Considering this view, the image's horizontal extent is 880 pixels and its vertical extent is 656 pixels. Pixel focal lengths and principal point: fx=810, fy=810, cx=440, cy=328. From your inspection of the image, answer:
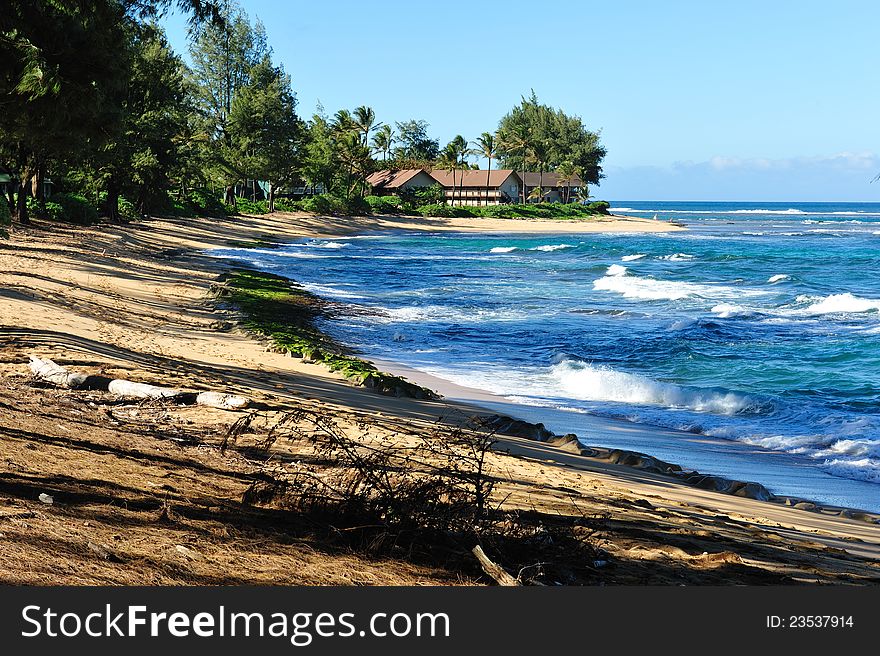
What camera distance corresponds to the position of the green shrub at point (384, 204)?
310 feet

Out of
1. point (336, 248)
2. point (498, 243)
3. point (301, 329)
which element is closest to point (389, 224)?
point (498, 243)

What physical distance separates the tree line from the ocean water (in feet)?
24.0

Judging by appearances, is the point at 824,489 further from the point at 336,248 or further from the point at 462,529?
the point at 336,248

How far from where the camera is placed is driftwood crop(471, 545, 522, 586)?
4.43m

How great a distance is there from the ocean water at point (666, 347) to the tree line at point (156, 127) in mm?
7313

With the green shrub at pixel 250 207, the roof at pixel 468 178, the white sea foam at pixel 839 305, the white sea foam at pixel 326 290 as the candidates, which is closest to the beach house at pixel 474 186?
the roof at pixel 468 178

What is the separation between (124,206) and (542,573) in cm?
4426

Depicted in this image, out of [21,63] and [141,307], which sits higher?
[21,63]

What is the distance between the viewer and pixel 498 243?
246ft

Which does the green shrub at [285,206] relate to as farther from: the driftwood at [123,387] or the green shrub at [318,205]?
the driftwood at [123,387]

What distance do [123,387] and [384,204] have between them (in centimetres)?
8832

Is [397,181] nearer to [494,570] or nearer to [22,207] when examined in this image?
[22,207]

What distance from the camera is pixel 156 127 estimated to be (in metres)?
37.9

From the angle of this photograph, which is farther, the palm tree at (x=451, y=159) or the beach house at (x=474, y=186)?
the beach house at (x=474, y=186)
